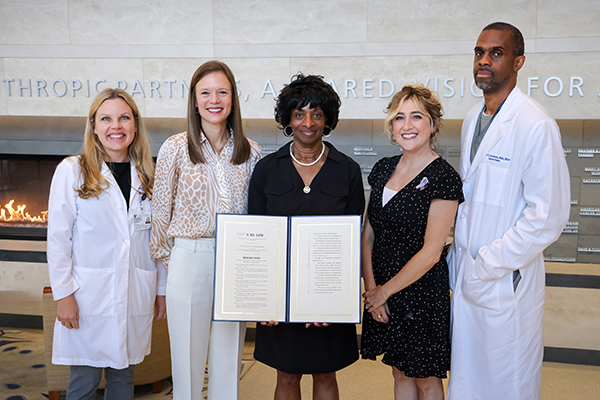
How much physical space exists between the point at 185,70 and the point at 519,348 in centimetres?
305

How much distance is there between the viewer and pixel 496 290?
6.52ft

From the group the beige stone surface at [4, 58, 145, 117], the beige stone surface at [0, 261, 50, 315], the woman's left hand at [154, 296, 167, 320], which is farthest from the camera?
the beige stone surface at [0, 261, 50, 315]

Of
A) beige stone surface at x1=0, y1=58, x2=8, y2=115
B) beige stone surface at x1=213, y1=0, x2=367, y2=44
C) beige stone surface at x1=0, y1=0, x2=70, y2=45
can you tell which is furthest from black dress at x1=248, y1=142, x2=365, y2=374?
beige stone surface at x1=0, y1=58, x2=8, y2=115

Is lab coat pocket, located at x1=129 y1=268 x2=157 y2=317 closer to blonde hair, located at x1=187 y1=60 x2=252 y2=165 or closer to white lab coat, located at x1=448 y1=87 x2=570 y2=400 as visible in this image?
blonde hair, located at x1=187 y1=60 x2=252 y2=165

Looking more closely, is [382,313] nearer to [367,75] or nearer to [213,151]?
[213,151]

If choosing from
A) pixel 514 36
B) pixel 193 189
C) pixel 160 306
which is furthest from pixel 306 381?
pixel 514 36

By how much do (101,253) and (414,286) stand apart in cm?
137

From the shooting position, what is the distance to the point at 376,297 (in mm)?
2068

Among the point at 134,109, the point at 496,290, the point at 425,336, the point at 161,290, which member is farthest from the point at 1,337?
the point at 496,290

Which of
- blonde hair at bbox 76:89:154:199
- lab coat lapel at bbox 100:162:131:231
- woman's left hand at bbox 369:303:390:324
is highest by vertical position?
blonde hair at bbox 76:89:154:199

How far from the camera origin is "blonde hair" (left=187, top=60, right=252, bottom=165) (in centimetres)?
210

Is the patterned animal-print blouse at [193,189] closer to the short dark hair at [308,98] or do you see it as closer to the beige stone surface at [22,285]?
the short dark hair at [308,98]

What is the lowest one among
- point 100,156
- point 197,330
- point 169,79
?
point 197,330

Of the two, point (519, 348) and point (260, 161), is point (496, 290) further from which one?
point (260, 161)
